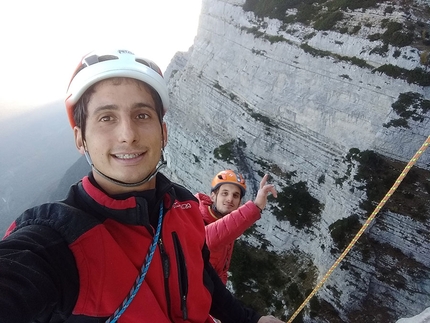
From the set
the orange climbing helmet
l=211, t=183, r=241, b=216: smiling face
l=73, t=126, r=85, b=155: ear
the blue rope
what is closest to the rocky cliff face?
the orange climbing helmet

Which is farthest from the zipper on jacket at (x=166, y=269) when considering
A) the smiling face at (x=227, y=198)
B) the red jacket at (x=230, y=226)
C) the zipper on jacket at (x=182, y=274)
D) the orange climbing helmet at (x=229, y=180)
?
the orange climbing helmet at (x=229, y=180)

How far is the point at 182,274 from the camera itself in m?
2.51

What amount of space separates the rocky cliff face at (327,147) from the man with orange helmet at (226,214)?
9712mm

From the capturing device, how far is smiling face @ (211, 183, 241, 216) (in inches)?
278

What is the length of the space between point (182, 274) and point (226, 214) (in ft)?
15.1

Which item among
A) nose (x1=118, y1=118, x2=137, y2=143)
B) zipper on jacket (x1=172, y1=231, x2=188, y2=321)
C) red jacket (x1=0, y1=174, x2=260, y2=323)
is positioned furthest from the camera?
zipper on jacket (x1=172, y1=231, x2=188, y2=321)

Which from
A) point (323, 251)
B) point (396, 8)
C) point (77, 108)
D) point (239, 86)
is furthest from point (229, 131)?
point (77, 108)

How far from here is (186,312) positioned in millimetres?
2465

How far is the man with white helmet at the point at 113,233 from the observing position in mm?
1831

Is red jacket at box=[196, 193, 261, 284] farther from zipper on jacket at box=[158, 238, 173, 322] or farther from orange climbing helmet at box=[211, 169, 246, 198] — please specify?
zipper on jacket at box=[158, 238, 173, 322]

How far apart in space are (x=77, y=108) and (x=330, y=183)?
1616cm

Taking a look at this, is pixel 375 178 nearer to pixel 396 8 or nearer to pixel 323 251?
pixel 323 251

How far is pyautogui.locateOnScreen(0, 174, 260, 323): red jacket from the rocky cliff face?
46.1 feet

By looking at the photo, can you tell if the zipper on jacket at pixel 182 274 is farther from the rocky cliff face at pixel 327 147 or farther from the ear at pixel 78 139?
the rocky cliff face at pixel 327 147
